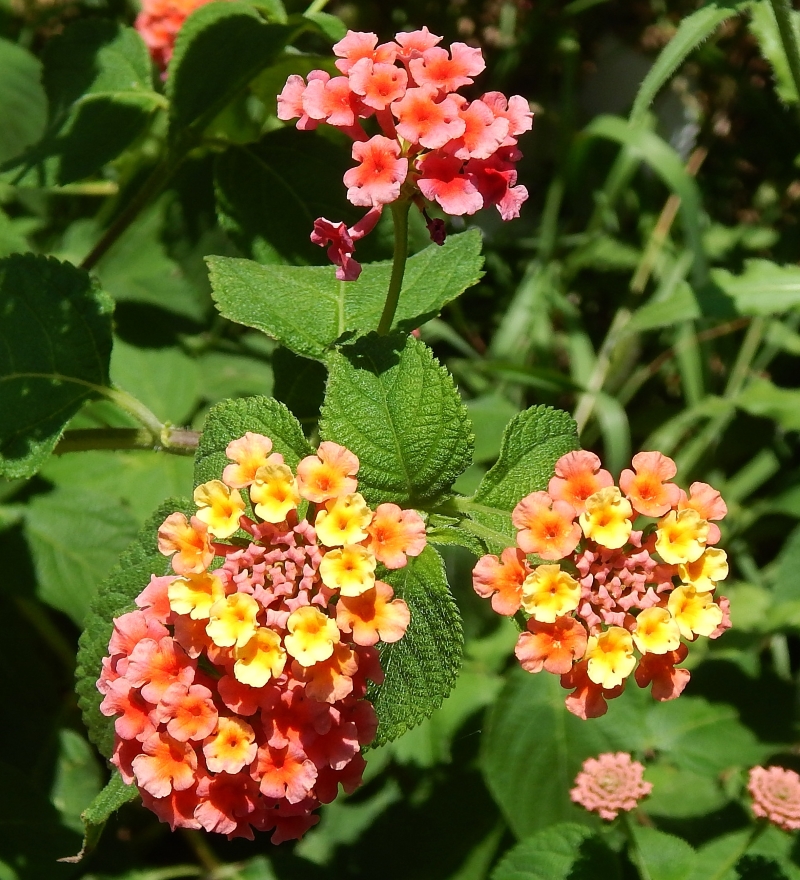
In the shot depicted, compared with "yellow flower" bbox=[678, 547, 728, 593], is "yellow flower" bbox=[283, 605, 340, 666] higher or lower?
lower

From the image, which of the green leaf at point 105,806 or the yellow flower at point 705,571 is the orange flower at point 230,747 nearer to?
the green leaf at point 105,806

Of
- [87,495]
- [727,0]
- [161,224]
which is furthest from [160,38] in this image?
[727,0]

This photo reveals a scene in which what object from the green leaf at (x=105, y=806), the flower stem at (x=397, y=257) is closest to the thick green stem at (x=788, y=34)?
the flower stem at (x=397, y=257)

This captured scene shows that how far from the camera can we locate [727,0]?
1217 mm

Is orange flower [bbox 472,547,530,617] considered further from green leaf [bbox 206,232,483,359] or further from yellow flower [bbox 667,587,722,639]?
green leaf [bbox 206,232,483,359]

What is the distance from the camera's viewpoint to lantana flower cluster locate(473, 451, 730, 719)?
0.83 m

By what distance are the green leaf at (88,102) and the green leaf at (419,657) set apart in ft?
2.62

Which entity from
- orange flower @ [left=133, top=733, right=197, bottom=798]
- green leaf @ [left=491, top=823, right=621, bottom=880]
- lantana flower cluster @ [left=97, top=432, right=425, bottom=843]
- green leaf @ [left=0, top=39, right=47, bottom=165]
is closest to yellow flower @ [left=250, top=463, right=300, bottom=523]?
lantana flower cluster @ [left=97, top=432, right=425, bottom=843]

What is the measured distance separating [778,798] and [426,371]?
2.32ft

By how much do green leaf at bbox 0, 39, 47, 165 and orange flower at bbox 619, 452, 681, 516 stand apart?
1355 millimetres

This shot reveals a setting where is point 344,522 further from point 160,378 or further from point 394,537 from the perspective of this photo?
point 160,378

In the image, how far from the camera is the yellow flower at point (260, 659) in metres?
0.78

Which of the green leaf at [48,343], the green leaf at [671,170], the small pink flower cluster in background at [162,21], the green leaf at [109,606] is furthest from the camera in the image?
the green leaf at [671,170]

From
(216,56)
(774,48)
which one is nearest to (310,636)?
(216,56)
